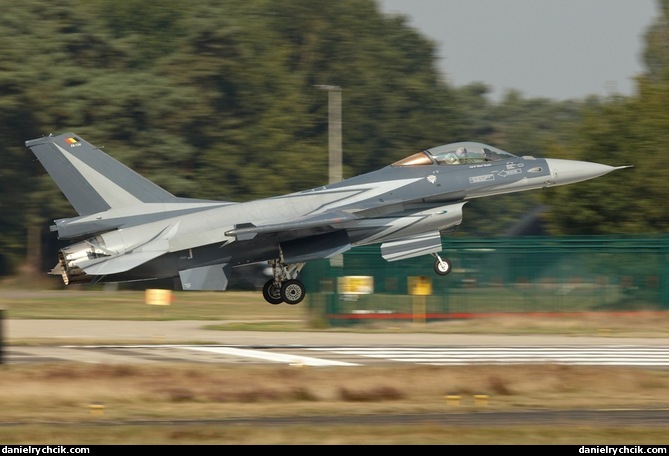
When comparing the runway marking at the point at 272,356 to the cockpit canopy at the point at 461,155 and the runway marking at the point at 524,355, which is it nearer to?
the runway marking at the point at 524,355

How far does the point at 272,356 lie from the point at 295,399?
6.31 metres

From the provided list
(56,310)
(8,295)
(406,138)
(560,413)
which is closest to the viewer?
(560,413)

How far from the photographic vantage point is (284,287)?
1094 inches

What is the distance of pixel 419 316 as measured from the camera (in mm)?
34594

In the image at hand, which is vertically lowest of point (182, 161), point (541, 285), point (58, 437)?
point (58, 437)

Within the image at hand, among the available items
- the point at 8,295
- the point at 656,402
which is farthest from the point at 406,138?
the point at 656,402

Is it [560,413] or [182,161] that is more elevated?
[182,161]

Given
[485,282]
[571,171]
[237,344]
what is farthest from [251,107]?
[571,171]

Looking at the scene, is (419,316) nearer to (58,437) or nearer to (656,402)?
(656,402)

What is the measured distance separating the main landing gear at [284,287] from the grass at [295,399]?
4343 millimetres

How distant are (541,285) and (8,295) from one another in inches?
1063

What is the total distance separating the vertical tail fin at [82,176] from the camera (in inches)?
1060

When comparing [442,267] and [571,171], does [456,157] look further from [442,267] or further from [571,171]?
[571,171]

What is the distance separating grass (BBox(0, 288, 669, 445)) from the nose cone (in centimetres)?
641
